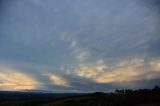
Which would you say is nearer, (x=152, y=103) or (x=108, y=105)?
(x=152, y=103)

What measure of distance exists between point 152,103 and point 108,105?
106ft

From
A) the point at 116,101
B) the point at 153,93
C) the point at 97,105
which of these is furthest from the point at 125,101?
Answer: the point at 97,105

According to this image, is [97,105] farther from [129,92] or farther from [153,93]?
[153,93]

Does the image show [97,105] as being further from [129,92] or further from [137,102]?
[137,102]

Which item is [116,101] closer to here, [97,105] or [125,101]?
[125,101]

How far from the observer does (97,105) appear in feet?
642

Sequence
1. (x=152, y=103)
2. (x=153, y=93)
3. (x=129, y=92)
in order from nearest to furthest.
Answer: (x=152, y=103)
(x=153, y=93)
(x=129, y=92)

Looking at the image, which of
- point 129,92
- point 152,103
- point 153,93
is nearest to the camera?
point 152,103

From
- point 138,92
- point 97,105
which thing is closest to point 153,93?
point 138,92

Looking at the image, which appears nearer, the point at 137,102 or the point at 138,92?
the point at 137,102

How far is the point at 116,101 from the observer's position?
17562 centimetres

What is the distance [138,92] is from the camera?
182750 mm

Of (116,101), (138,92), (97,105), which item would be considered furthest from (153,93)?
(97,105)

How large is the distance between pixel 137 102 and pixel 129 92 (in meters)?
19.7
